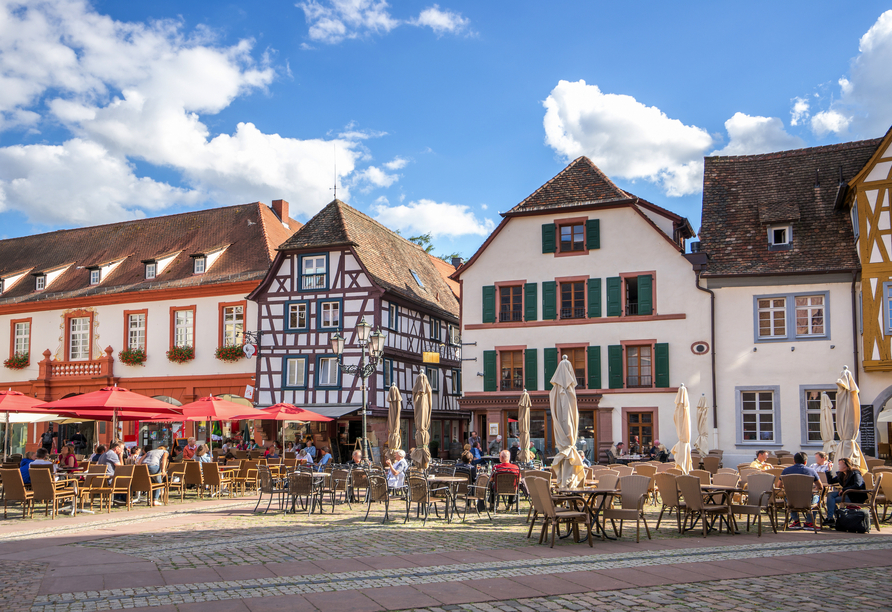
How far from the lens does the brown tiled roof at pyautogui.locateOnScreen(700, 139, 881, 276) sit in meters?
24.6

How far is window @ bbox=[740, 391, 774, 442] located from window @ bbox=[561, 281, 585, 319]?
18.9 ft

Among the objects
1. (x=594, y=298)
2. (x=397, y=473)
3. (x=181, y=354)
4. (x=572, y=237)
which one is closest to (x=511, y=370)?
(x=594, y=298)

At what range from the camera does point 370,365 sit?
20344mm

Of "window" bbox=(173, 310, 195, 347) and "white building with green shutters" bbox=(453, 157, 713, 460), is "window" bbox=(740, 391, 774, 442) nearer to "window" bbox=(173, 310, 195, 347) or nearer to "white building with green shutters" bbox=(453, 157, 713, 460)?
"white building with green shutters" bbox=(453, 157, 713, 460)

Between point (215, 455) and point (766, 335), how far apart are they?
1686cm

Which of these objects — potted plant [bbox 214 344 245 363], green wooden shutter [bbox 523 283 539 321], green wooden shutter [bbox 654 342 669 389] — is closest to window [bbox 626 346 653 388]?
green wooden shutter [bbox 654 342 669 389]

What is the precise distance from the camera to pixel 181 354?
105ft

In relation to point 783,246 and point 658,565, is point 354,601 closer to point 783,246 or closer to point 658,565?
point 658,565

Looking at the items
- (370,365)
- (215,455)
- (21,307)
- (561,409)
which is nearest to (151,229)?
(21,307)

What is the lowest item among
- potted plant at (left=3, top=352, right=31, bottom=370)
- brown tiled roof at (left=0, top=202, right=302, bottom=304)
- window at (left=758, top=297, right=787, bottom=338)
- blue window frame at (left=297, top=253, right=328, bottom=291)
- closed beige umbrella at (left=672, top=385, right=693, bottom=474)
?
closed beige umbrella at (left=672, top=385, right=693, bottom=474)

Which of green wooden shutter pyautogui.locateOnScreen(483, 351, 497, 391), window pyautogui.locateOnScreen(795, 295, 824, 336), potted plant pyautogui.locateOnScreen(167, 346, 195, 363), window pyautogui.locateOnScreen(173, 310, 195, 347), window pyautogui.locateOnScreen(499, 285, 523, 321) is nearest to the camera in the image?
window pyautogui.locateOnScreen(795, 295, 824, 336)

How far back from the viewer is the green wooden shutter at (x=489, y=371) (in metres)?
27.6

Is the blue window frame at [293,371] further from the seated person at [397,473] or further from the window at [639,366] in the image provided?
the seated person at [397,473]

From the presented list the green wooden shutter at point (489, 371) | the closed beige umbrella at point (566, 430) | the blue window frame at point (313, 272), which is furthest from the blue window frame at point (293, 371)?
the closed beige umbrella at point (566, 430)
